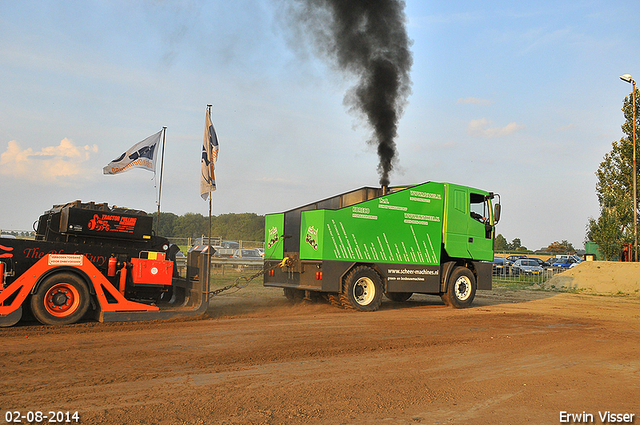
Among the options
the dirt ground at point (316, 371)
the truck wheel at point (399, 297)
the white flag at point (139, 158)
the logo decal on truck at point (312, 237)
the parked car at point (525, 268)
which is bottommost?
the dirt ground at point (316, 371)

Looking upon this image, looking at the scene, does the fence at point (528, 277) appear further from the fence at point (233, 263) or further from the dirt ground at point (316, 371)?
the dirt ground at point (316, 371)

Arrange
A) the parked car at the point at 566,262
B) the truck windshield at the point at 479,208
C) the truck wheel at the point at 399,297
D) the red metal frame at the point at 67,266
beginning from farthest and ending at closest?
the parked car at the point at 566,262 < the truck wheel at the point at 399,297 < the truck windshield at the point at 479,208 < the red metal frame at the point at 67,266

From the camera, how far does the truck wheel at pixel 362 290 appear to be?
12086mm

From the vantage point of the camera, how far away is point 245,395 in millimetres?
5082

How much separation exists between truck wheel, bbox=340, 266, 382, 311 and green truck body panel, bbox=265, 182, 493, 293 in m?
0.24

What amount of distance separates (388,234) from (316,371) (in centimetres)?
690

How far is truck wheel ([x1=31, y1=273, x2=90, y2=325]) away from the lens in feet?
28.0

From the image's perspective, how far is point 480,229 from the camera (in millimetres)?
14773

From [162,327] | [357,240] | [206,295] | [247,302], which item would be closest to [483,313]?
[357,240]

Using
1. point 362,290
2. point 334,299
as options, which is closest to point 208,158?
point 334,299

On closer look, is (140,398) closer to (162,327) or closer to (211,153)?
(162,327)

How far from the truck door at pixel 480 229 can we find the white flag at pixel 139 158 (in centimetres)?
1113

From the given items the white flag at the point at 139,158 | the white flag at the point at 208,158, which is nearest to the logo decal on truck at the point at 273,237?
the white flag at the point at 208,158

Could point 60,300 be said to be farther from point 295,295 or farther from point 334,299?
point 295,295
